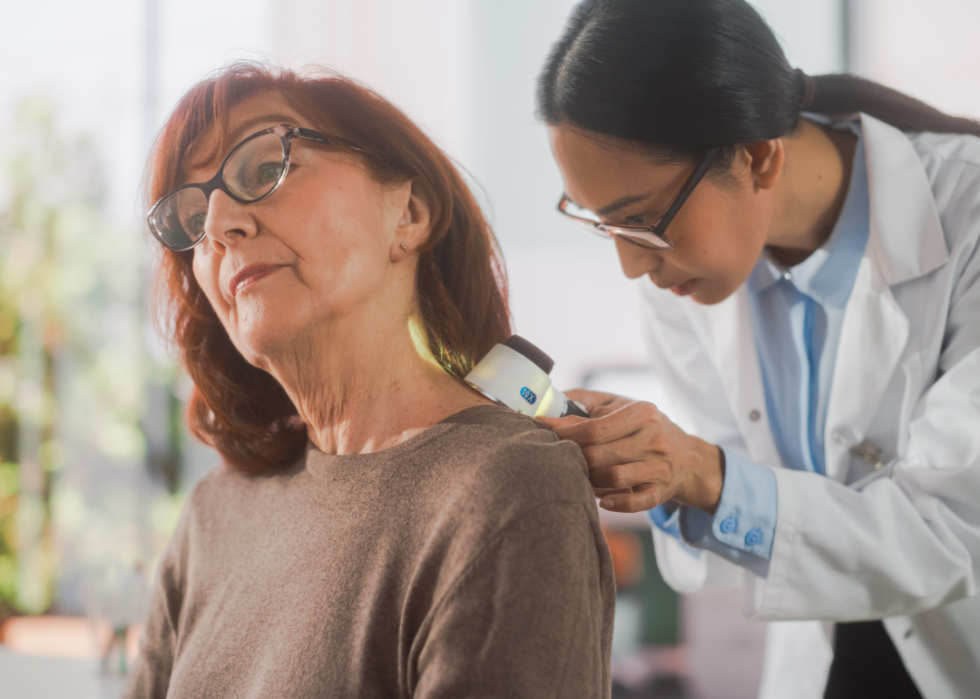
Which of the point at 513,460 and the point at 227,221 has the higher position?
the point at 227,221

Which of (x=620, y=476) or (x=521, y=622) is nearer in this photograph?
(x=521, y=622)

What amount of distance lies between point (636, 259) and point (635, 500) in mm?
415

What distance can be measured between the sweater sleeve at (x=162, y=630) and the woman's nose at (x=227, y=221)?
491mm

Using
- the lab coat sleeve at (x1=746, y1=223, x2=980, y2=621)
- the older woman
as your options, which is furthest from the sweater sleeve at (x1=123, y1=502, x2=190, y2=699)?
the lab coat sleeve at (x1=746, y1=223, x2=980, y2=621)

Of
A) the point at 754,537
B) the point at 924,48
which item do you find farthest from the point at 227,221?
the point at 924,48

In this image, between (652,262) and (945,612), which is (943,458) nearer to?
(945,612)

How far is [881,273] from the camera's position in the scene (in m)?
1.21

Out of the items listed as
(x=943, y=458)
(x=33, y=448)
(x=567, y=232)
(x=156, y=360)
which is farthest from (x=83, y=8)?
(x=943, y=458)

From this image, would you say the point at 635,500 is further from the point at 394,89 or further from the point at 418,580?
the point at 394,89

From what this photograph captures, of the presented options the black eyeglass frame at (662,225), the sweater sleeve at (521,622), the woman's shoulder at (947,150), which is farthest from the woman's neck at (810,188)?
the sweater sleeve at (521,622)

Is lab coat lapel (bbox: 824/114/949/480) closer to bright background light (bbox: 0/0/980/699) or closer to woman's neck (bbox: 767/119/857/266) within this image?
woman's neck (bbox: 767/119/857/266)

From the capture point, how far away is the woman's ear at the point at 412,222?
35.9 inches

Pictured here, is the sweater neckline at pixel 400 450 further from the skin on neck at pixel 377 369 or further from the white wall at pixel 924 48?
the white wall at pixel 924 48

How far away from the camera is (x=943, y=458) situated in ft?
3.41
